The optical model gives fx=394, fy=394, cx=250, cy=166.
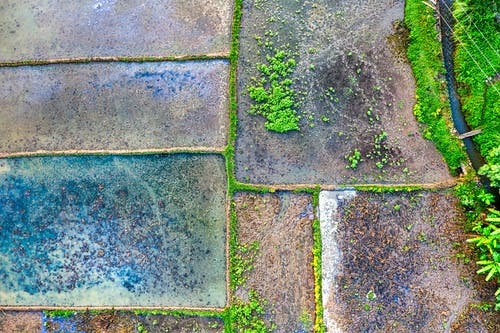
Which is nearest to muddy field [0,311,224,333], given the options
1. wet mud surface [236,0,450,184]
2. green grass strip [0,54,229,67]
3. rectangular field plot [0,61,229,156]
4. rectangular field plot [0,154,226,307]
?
rectangular field plot [0,154,226,307]

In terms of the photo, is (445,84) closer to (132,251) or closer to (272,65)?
(272,65)

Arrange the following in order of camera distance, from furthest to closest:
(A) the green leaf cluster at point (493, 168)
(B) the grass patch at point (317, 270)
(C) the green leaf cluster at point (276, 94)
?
(C) the green leaf cluster at point (276, 94)
(B) the grass patch at point (317, 270)
(A) the green leaf cluster at point (493, 168)

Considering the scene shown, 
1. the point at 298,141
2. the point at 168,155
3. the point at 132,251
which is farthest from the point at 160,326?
the point at 298,141

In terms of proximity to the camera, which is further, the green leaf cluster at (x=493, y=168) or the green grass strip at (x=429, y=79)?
the green grass strip at (x=429, y=79)

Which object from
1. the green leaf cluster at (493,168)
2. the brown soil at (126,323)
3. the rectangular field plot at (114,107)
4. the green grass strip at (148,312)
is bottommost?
the brown soil at (126,323)

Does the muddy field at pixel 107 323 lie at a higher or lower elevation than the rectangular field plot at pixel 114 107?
lower

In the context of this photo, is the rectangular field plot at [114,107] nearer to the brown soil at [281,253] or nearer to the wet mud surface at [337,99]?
the wet mud surface at [337,99]

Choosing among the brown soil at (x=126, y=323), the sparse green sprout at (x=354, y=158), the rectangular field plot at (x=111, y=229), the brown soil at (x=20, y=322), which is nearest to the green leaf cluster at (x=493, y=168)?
the sparse green sprout at (x=354, y=158)
